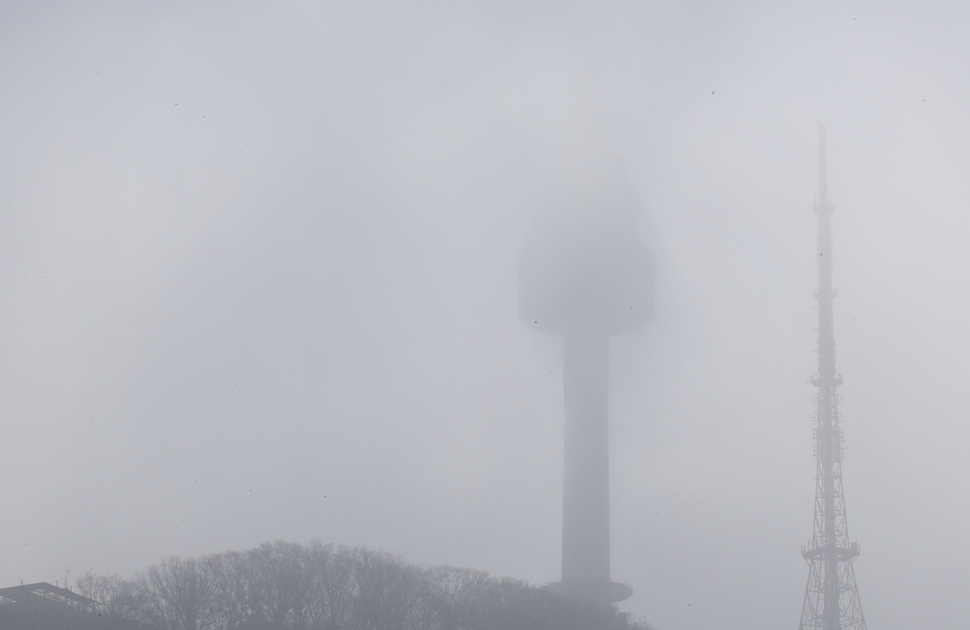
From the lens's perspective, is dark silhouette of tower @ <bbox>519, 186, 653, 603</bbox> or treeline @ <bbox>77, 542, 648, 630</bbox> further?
dark silhouette of tower @ <bbox>519, 186, 653, 603</bbox>

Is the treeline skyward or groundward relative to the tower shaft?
groundward

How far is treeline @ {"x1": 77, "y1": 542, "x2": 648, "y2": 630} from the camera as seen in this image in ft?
274

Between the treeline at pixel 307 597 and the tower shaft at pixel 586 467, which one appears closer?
the treeline at pixel 307 597

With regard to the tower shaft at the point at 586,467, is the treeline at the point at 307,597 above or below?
below

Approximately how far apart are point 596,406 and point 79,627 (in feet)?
303

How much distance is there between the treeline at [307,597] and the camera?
83.5m

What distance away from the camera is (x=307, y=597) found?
8744 centimetres

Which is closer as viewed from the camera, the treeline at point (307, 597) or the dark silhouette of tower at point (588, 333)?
the treeline at point (307, 597)

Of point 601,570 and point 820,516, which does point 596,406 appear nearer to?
point 601,570

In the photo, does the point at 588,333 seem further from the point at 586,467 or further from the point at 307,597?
the point at 307,597

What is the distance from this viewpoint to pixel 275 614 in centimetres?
8531

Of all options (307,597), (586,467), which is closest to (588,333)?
(586,467)

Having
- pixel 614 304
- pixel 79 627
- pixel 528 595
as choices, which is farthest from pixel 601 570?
pixel 79 627

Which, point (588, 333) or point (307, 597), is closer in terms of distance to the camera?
point (307, 597)
